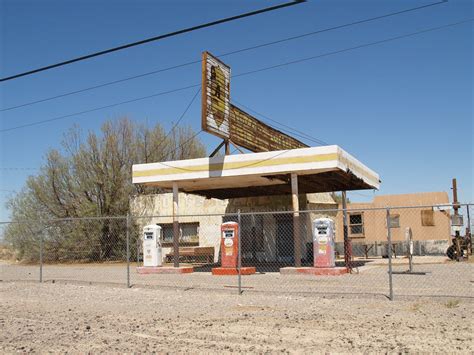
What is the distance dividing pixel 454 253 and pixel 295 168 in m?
12.3

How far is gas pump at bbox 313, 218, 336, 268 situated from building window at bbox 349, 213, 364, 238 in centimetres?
1713

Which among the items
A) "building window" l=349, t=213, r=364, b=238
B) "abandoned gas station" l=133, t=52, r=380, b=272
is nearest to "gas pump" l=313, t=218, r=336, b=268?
"abandoned gas station" l=133, t=52, r=380, b=272

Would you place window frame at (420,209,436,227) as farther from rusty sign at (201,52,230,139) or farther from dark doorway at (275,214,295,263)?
rusty sign at (201,52,230,139)

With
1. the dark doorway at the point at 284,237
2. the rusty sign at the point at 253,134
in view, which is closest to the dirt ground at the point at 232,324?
the rusty sign at the point at 253,134

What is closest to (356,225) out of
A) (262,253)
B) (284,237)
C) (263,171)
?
(284,237)

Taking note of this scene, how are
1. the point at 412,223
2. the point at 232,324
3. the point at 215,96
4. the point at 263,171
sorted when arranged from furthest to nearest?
the point at 412,223, the point at 263,171, the point at 215,96, the point at 232,324

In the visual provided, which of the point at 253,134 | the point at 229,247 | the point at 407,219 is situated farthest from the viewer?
the point at 407,219

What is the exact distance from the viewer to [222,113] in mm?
19312

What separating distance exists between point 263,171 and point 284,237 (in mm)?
9516

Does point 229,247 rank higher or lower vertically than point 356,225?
lower

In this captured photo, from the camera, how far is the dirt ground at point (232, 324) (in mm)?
7113

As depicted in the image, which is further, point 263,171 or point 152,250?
point 152,250

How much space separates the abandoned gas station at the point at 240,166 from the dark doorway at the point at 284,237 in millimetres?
3326

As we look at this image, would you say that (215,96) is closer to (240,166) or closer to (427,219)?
(240,166)
